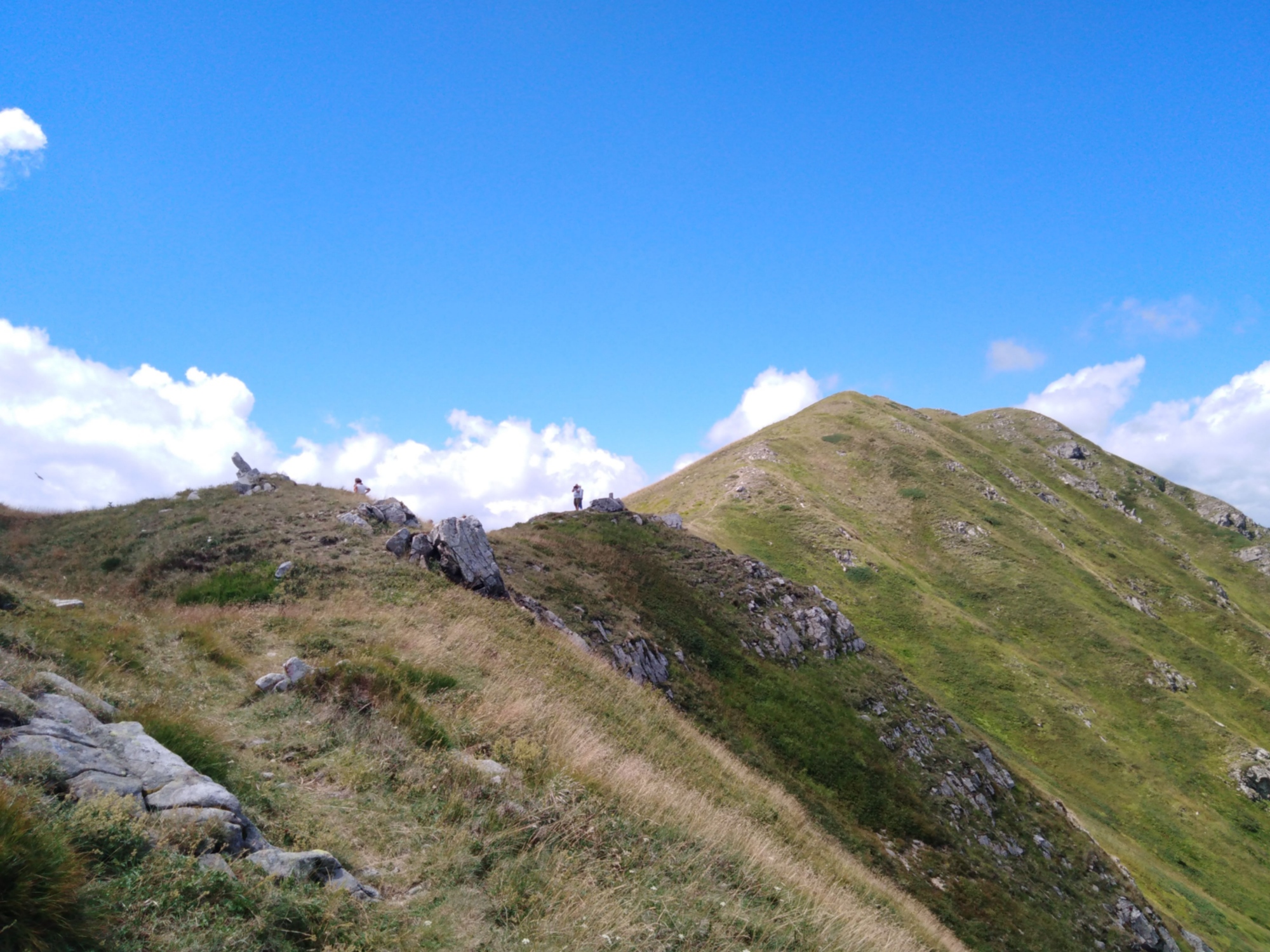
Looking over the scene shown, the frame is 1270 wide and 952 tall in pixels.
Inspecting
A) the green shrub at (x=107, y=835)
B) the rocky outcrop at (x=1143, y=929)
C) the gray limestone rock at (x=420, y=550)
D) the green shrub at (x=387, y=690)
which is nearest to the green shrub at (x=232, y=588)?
the gray limestone rock at (x=420, y=550)

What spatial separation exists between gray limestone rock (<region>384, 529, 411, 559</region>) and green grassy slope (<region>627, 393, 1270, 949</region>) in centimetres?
3533

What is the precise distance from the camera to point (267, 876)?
580 cm

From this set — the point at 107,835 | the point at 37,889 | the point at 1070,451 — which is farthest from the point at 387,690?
the point at 1070,451

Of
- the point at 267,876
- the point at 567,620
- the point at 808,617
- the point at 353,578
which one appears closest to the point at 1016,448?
the point at 808,617

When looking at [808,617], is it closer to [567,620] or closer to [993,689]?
[567,620]

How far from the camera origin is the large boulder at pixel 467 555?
22.1 m

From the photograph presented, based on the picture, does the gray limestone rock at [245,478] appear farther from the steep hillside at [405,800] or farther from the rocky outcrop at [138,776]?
the rocky outcrop at [138,776]

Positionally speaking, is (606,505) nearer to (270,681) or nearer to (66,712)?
(270,681)

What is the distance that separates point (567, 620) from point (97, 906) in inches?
788

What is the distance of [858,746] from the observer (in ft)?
92.9

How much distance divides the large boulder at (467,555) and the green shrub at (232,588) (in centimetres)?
Result: 540

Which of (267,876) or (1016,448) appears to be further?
(1016,448)

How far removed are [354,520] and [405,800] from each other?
18001 mm

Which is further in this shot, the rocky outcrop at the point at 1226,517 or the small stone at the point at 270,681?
the rocky outcrop at the point at 1226,517
